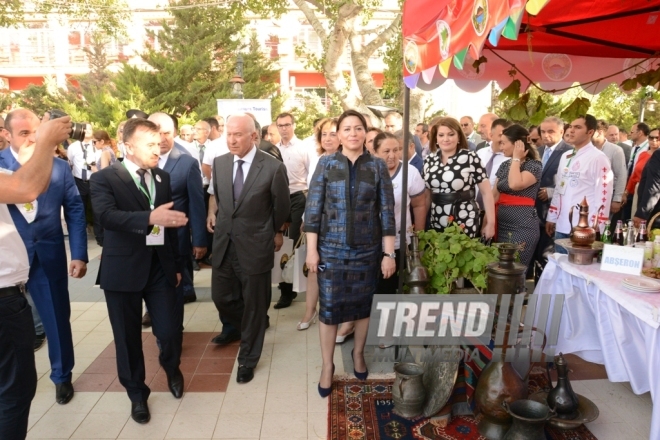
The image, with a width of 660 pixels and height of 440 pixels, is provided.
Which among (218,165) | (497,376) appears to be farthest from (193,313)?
(497,376)

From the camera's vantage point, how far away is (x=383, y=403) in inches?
120

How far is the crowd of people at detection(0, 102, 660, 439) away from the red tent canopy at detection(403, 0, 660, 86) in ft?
2.02

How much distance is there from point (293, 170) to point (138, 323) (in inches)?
110

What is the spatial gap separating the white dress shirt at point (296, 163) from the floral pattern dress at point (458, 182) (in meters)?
1.74

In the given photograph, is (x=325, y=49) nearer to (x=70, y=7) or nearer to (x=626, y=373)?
(x=70, y=7)

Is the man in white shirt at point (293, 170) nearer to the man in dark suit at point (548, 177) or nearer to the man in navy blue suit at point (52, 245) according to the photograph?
the man in navy blue suit at point (52, 245)

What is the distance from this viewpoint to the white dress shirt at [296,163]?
5.27 metres

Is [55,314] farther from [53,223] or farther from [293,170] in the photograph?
[293,170]

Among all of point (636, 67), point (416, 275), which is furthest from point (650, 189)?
point (416, 275)

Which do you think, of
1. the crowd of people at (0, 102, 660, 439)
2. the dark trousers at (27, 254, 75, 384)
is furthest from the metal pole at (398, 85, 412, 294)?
the dark trousers at (27, 254, 75, 384)

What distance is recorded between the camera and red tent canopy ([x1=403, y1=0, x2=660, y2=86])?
2150 millimetres

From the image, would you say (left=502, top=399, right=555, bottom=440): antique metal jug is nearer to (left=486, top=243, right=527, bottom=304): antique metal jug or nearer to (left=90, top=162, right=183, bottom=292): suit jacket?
(left=486, top=243, right=527, bottom=304): antique metal jug

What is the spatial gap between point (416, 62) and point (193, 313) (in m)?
3.03

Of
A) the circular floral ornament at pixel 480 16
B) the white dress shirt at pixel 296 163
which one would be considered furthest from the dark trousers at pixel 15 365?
the white dress shirt at pixel 296 163
